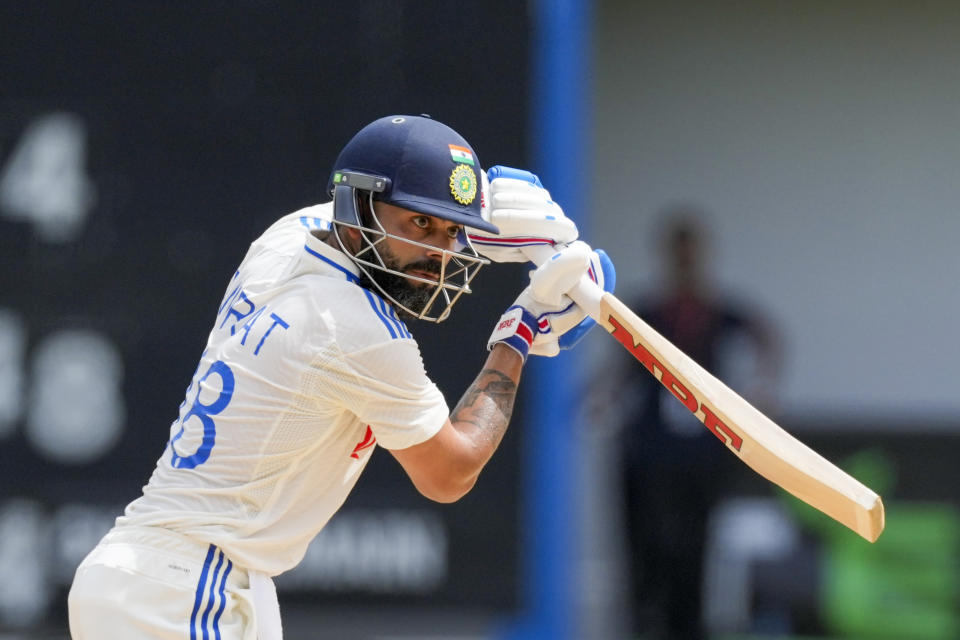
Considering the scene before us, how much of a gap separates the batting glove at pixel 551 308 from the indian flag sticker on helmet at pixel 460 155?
11.4 inches

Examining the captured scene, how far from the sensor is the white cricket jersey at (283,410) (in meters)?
2.81

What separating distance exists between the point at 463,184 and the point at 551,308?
40 cm

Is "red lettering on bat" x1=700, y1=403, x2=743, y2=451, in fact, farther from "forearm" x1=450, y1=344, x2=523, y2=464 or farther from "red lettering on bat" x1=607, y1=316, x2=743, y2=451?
"forearm" x1=450, y1=344, x2=523, y2=464

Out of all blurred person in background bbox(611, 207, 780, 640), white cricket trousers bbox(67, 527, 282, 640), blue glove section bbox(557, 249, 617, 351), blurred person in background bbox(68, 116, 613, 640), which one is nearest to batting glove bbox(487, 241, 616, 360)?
blue glove section bbox(557, 249, 617, 351)

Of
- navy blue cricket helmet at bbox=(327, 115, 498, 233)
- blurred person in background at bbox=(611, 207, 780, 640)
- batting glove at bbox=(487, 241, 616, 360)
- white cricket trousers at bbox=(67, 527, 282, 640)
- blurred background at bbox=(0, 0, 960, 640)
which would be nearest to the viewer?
white cricket trousers at bbox=(67, 527, 282, 640)

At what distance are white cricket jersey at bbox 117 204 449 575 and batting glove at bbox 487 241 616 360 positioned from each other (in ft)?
1.02

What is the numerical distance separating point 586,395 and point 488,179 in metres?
3.23

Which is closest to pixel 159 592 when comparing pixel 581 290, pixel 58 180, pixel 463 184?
pixel 463 184

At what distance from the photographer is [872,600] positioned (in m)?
6.16

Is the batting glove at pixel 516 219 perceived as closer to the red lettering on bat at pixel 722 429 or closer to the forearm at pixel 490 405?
the forearm at pixel 490 405

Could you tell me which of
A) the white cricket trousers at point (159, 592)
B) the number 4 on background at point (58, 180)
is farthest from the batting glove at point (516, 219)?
the number 4 on background at point (58, 180)

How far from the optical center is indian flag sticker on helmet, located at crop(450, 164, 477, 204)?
292 centimetres

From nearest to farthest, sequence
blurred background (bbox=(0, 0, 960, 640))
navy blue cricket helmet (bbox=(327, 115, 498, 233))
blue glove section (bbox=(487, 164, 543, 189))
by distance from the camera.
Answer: navy blue cricket helmet (bbox=(327, 115, 498, 233)) < blue glove section (bbox=(487, 164, 543, 189)) < blurred background (bbox=(0, 0, 960, 640))

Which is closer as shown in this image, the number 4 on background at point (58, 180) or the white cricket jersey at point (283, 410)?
the white cricket jersey at point (283, 410)
